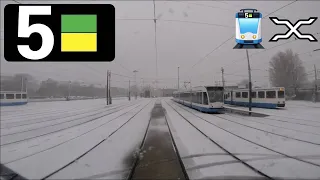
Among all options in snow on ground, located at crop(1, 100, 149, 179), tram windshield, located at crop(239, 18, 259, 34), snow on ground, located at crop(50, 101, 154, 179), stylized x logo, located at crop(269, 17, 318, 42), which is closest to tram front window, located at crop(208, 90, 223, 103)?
snow on ground, located at crop(50, 101, 154, 179)

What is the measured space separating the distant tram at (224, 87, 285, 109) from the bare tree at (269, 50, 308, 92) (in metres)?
17.5

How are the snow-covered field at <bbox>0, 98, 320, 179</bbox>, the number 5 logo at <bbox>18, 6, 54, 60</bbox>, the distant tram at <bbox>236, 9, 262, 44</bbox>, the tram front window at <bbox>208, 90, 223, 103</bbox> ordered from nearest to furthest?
the number 5 logo at <bbox>18, 6, 54, 60</bbox> < the distant tram at <bbox>236, 9, 262, 44</bbox> < the snow-covered field at <bbox>0, 98, 320, 179</bbox> < the tram front window at <bbox>208, 90, 223, 103</bbox>

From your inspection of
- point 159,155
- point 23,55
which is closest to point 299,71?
point 159,155

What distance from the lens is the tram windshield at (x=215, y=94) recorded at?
60.0 feet

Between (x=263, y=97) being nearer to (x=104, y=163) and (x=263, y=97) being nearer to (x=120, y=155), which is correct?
(x=120, y=155)

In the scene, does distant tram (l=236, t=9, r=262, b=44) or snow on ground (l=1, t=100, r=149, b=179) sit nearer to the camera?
distant tram (l=236, t=9, r=262, b=44)

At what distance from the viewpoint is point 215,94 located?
60.1 feet

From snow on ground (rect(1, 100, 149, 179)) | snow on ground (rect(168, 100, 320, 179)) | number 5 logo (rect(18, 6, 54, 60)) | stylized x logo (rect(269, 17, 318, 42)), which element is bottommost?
snow on ground (rect(168, 100, 320, 179))

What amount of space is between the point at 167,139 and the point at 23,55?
6498 mm

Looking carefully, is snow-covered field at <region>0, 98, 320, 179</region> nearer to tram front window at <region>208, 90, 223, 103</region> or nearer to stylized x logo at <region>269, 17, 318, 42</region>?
stylized x logo at <region>269, 17, 318, 42</region>

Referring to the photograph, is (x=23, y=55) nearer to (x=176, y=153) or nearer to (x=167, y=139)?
(x=176, y=153)

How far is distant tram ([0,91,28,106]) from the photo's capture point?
90.2 inches

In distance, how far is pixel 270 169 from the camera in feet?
14.7

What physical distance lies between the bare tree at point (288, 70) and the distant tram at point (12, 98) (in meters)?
6.06
